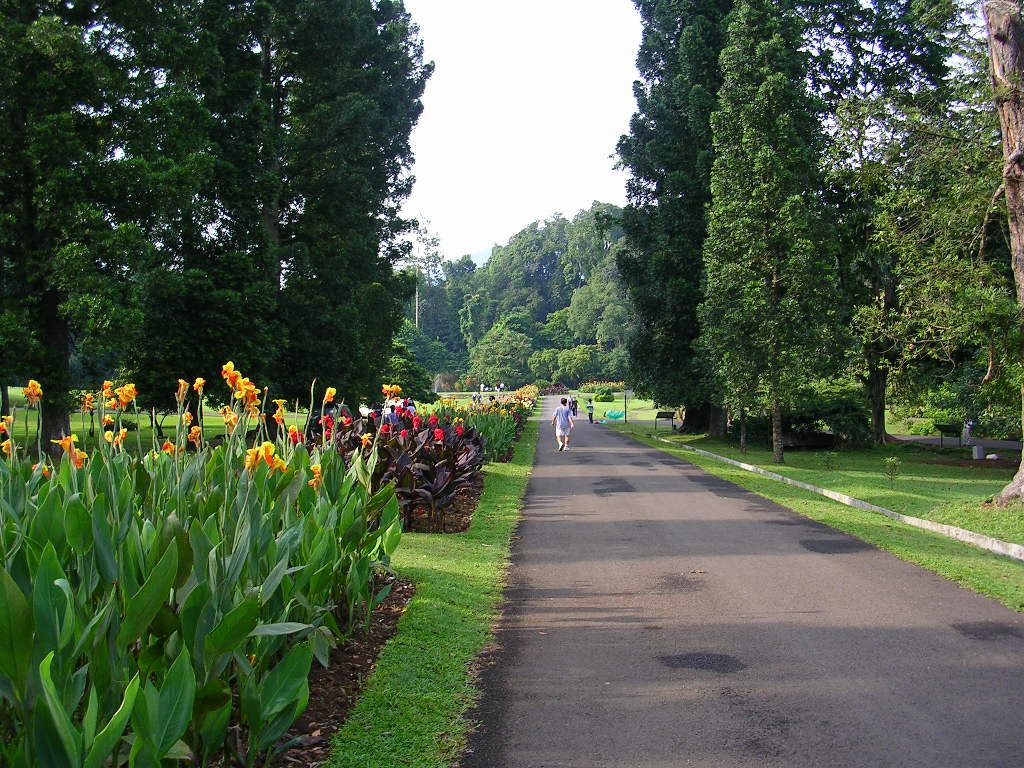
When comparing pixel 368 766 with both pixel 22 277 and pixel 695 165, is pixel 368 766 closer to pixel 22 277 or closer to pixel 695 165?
pixel 22 277

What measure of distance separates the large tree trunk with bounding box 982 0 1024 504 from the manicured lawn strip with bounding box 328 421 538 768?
7776 millimetres

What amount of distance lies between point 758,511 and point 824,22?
2170 cm

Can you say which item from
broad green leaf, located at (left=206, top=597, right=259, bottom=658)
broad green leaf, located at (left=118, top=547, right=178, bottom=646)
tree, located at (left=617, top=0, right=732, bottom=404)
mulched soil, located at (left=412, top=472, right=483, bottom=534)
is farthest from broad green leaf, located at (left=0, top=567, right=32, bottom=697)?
tree, located at (left=617, top=0, right=732, bottom=404)

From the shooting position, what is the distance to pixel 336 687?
15.8ft

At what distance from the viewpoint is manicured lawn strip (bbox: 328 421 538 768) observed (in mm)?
4035

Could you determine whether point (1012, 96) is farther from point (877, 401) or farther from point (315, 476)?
point (877, 401)

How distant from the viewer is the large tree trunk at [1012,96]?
11.8 meters

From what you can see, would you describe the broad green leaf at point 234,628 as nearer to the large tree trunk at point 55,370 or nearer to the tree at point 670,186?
the large tree trunk at point 55,370

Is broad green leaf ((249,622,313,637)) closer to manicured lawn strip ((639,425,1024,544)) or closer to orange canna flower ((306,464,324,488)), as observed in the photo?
orange canna flower ((306,464,324,488))

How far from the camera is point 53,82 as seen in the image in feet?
49.7

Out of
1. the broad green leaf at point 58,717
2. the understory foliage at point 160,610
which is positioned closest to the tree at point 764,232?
the understory foliage at point 160,610

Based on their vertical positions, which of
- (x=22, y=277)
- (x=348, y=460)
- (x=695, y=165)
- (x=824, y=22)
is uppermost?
(x=824, y=22)

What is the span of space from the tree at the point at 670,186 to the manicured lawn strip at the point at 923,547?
12.1 metres

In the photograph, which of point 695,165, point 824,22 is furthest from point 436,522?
point 824,22
